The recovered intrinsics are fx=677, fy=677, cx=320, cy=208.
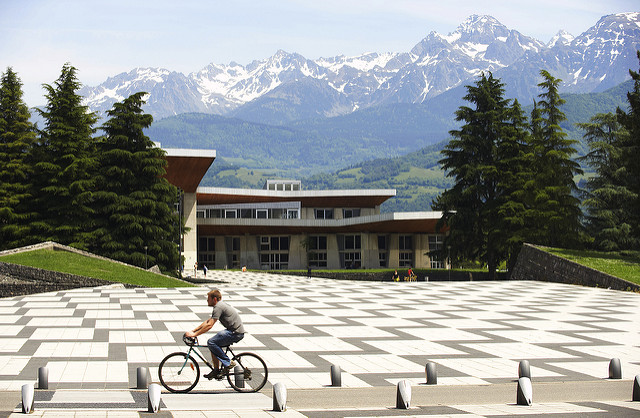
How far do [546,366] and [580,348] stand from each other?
2.97 meters

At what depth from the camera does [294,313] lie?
2472 centimetres

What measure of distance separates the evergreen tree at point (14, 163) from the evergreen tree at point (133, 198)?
533cm

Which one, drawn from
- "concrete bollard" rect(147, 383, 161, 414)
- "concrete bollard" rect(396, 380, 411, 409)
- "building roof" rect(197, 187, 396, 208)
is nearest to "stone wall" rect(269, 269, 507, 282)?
"building roof" rect(197, 187, 396, 208)

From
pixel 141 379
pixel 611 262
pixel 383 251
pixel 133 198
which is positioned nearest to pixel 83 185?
pixel 133 198

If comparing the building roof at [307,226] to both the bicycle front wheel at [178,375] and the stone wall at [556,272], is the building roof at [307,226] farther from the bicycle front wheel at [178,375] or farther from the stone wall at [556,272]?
the bicycle front wheel at [178,375]

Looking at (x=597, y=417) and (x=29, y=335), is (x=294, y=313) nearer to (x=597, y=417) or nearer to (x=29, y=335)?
(x=29, y=335)

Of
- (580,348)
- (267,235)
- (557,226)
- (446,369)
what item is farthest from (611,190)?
(446,369)

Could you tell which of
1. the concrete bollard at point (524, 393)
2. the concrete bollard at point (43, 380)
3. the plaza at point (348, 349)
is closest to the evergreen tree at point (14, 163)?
the plaza at point (348, 349)

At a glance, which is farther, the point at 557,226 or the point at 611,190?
the point at 611,190

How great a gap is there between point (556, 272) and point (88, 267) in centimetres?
2777

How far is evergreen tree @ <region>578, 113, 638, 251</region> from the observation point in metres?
57.0

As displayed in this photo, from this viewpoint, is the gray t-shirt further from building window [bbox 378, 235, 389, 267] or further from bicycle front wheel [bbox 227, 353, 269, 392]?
building window [bbox 378, 235, 389, 267]

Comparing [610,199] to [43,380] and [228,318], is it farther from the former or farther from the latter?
[43,380]

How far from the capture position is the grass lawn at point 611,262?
121ft
